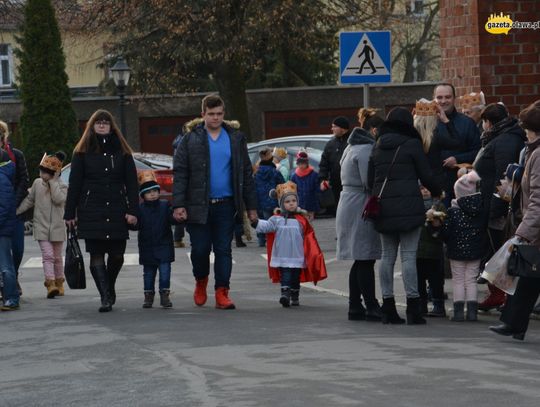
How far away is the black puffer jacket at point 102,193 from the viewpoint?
13.9 meters

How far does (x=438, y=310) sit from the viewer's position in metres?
13.3

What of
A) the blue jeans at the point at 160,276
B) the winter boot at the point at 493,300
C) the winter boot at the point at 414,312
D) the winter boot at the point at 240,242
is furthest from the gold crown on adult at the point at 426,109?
the winter boot at the point at 240,242

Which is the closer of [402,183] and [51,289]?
[402,183]

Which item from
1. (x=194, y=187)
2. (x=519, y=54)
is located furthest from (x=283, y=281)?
(x=519, y=54)

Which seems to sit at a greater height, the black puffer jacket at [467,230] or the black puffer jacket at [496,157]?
the black puffer jacket at [496,157]

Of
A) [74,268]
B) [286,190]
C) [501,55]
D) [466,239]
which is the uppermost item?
[501,55]

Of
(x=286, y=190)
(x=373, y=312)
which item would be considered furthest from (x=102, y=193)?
(x=373, y=312)

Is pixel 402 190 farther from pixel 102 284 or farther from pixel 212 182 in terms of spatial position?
pixel 102 284

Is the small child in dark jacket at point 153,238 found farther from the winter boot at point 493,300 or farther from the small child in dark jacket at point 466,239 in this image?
the winter boot at point 493,300

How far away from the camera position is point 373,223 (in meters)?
12.6

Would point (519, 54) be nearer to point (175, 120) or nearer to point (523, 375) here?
point (523, 375)

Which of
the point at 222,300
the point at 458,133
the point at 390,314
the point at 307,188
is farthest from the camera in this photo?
the point at 307,188

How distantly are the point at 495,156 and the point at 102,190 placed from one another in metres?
3.58

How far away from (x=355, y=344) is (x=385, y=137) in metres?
2.04
